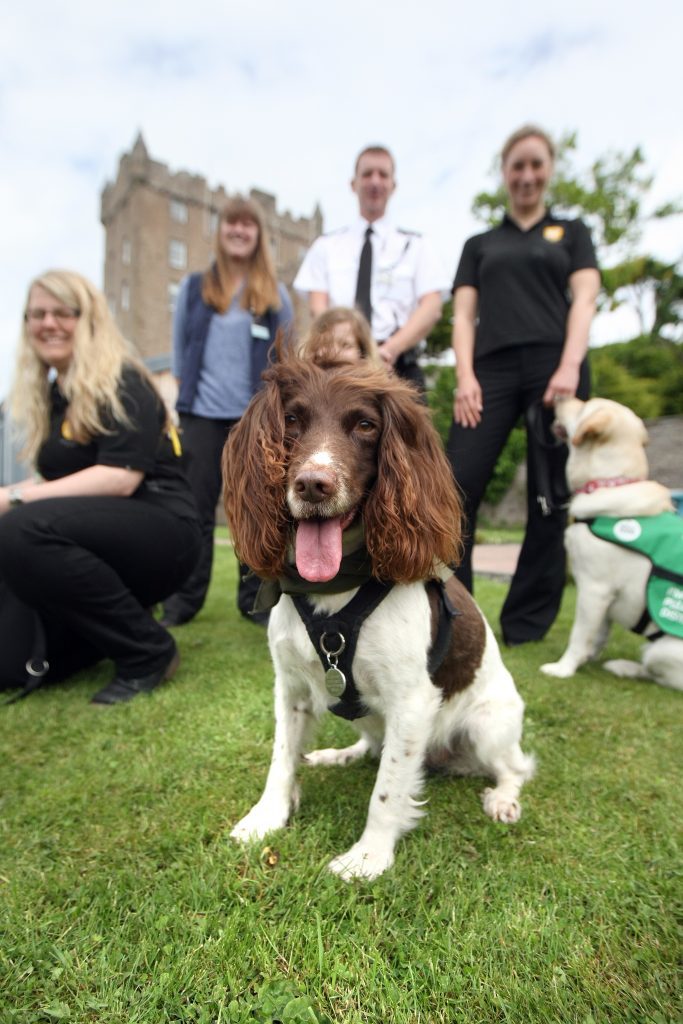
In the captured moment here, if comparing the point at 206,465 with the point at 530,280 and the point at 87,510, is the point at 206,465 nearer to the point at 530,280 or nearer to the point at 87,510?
the point at 87,510

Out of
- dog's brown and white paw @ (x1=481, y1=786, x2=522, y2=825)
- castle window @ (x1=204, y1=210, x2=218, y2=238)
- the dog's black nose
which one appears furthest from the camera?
castle window @ (x1=204, y1=210, x2=218, y2=238)

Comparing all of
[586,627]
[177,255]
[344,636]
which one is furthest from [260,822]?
[177,255]

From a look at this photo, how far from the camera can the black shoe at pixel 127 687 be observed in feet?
9.96

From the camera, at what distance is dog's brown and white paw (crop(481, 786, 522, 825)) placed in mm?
2061

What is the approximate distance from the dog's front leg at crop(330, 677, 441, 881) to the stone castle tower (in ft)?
136

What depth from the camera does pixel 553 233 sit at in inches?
154

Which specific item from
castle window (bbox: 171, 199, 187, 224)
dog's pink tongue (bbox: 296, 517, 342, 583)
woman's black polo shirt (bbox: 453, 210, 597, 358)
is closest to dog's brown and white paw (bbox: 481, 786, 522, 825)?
dog's pink tongue (bbox: 296, 517, 342, 583)

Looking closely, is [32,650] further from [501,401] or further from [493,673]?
[501,401]

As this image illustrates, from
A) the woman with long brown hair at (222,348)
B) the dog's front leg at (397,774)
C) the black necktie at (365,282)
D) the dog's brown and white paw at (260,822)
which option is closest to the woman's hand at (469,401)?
the black necktie at (365,282)

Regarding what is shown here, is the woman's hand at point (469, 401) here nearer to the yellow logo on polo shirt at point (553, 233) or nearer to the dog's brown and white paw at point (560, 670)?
the yellow logo on polo shirt at point (553, 233)

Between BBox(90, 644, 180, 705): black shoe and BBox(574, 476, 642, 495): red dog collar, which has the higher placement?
BBox(574, 476, 642, 495): red dog collar

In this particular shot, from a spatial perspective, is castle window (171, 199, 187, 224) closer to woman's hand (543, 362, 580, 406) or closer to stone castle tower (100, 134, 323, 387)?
stone castle tower (100, 134, 323, 387)

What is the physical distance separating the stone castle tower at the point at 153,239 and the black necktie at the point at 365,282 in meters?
38.5

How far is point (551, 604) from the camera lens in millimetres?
4301
